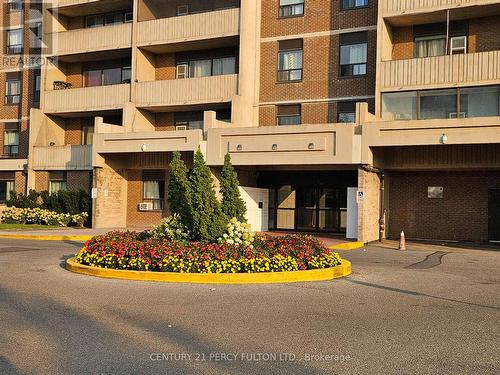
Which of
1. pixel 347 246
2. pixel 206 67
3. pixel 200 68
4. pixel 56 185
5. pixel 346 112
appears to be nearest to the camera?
pixel 347 246

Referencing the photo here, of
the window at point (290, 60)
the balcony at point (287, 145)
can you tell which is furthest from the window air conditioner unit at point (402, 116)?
the window at point (290, 60)

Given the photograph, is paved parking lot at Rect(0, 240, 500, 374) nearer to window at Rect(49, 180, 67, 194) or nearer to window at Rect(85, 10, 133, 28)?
window at Rect(49, 180, 67, 194)

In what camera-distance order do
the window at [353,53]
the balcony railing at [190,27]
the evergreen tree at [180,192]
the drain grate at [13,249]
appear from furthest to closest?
the balcony railing at [190,27] < the window at [353,53] < the drain grate at [13,249] < the evergreen tree at [180,192]

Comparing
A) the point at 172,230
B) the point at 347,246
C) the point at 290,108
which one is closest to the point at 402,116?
the point at 290,108

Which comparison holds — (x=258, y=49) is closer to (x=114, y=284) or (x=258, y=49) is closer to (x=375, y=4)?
(x=375, y=4)

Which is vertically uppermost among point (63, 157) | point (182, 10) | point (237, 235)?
point (182, 10)

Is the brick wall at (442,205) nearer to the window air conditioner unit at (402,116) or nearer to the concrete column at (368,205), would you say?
the concrete column at (368,205)

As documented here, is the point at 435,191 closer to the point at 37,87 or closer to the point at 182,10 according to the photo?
the point at 182,10

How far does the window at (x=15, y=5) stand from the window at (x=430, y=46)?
77.6ft

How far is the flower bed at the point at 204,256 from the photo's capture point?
12.1 metres

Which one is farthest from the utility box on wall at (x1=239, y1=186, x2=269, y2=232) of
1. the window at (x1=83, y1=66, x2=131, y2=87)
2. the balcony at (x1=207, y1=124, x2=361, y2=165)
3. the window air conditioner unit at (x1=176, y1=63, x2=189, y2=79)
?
the window at (x1=83, y1=66, x2=131, y2=87)

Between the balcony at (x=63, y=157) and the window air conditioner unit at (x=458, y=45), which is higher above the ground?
the window air conditioner unit at (x=458, y=45)

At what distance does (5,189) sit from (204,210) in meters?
24.1

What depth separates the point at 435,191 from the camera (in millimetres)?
24672
